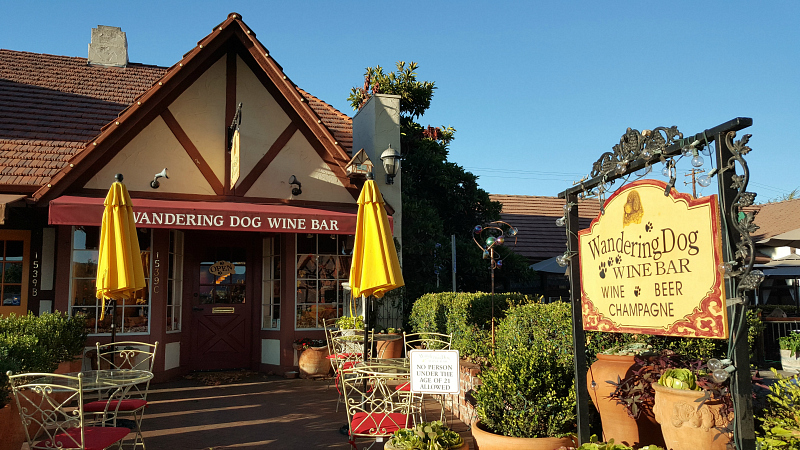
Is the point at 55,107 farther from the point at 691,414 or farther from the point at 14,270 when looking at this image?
the point at 691,414

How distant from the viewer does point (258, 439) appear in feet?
18.3

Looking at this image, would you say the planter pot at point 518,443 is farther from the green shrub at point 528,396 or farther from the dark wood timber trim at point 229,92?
the dark wood timber trim at point 229,92

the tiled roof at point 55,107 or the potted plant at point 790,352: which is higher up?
the tiled roof at point 55,107

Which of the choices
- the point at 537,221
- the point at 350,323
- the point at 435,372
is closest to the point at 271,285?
the point at 350,323

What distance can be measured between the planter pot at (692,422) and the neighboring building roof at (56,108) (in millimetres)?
6573

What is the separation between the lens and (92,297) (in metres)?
8.37

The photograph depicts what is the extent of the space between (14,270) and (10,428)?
5319mm

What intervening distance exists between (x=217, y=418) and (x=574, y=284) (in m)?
4.49

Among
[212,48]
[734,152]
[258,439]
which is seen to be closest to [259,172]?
[212,48]

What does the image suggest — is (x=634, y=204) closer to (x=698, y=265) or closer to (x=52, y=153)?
(x=698, y=265)

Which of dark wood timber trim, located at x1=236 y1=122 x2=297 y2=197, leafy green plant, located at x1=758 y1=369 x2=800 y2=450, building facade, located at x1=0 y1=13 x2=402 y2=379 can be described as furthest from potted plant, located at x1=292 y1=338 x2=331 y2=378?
leafy green plant, located at x1=758 y1=369 x2=800 y2=450

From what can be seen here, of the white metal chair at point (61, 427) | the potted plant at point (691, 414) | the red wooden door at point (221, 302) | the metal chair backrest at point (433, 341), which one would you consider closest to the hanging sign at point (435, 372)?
the potted plant at point (691, 414)

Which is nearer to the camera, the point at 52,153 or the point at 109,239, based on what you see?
the point at 109,239

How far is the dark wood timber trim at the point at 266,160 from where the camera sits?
8998 mm
